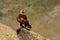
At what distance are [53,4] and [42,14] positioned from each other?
340 centimetres

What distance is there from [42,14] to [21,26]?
73.9 ft

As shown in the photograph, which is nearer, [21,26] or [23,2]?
[21,26]

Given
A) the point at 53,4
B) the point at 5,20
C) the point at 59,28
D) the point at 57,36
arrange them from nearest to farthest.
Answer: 1. the point at 57,36
2. the point at 59,28
3. the point at 5,20
4. the point at 53,4

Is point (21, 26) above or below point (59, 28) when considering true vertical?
above

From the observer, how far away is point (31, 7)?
3678cm

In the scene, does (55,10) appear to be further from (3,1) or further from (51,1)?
(3,1)

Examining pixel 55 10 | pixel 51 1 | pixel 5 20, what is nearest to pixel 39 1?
pixel 51 1

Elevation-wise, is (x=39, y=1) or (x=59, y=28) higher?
(x=39, y=1)

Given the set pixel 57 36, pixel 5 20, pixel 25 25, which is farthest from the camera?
pixel 5 20

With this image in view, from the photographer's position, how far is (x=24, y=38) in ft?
38.3

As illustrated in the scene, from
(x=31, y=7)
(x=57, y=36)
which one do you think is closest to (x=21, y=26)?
(x=57, y=36)

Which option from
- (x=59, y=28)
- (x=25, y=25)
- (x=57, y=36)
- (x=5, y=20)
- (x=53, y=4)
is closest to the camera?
(x=25, y=25)

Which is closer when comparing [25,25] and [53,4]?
[25,25]

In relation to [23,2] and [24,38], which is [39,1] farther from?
[24,38]
